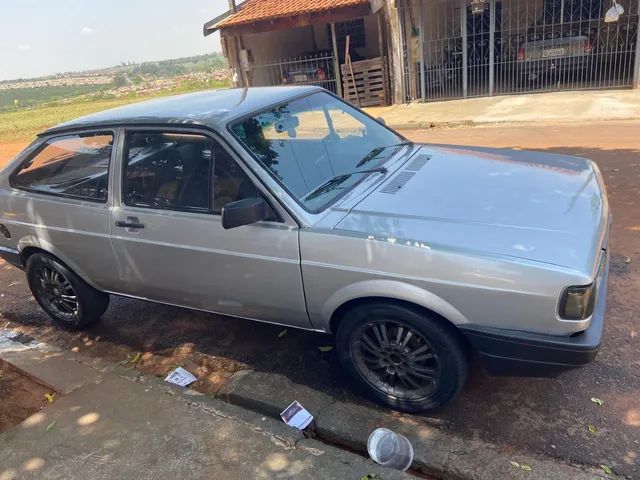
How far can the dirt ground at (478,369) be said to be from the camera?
277 cm

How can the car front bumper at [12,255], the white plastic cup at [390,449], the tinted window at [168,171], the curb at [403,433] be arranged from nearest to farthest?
the curb at [403,433] < the white plastic cup at [390,449] < the tinted window at [168,171] < the car front bumper at [12,255]

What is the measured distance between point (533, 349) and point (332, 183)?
1487 millimetres

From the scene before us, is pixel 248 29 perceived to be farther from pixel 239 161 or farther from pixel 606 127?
pixel 239 161

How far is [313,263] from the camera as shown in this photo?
291cm

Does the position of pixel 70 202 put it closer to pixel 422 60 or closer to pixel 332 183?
pixel 332 183

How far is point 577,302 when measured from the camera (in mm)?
2426

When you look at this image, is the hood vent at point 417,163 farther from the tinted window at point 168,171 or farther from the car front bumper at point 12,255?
the car front bumper at point 12,255

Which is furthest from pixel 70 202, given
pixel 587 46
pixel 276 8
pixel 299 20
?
pixel 276 8

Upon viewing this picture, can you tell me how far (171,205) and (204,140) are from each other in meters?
0.48

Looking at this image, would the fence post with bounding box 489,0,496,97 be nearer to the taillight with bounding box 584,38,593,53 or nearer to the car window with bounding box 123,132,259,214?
the taillight with bounding box 584,38,593,53

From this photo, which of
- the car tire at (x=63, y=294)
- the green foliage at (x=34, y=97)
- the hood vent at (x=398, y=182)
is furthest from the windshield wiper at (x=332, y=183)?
the green foliage at (x=34, y=97)

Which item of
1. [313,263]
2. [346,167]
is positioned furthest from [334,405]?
[346,167]

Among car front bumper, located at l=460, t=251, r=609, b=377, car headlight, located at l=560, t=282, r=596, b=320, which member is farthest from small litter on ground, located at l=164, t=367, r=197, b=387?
car headlight, located at l=560, t=282, r=596, b=320

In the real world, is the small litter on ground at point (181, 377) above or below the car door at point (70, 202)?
below
